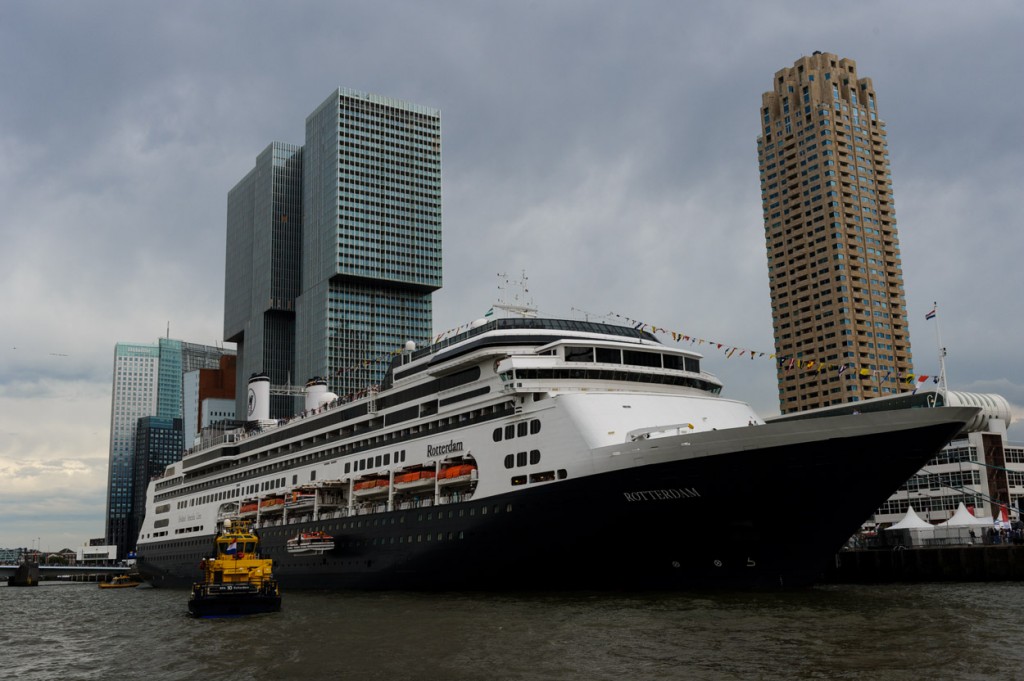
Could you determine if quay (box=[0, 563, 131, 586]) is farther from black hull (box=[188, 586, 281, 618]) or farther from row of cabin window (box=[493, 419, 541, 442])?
row of cabin window (box=[493, 419, 541, 442])

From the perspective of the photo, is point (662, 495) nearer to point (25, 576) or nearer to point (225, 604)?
point (225, 604)

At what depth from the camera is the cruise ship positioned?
2998 cm

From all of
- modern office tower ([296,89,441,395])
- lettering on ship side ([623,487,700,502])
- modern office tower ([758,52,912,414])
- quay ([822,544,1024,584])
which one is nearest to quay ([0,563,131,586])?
modern office tower ([296,89,441,395])

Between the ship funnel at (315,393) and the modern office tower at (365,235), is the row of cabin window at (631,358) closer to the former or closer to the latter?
the ship funnel at (315,393)

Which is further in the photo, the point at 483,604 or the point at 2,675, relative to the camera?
the point at 483,604

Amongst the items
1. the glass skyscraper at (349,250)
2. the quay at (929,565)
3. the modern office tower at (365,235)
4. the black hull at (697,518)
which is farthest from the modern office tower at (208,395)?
the black hull at (697,518)

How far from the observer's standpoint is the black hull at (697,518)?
1161 inches

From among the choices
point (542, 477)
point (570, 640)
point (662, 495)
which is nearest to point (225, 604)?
point (542, 477)

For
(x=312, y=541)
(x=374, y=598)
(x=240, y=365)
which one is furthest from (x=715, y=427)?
(x=240, y=365)

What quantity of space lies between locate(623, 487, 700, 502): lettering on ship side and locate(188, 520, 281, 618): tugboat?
14730 millimetres

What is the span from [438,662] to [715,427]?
18.9 metres

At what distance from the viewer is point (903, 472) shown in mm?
29984

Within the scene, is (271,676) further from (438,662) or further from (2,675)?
(2,675)

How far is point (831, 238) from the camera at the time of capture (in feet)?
403
